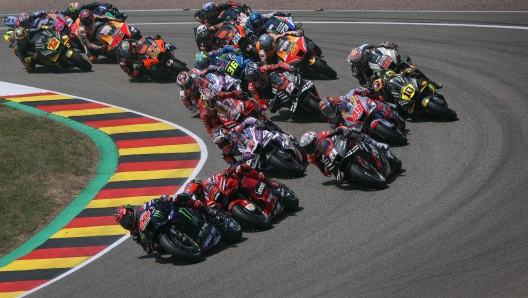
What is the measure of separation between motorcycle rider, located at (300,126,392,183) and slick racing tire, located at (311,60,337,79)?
728 centimetres

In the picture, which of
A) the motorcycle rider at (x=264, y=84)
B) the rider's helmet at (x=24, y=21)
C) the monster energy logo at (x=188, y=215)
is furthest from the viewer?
the rider's helmet at (x=24, y=21)

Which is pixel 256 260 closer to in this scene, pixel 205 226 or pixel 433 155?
pixel 205 226

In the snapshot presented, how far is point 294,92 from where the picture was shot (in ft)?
61.4

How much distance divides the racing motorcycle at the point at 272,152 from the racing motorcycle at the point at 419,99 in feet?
11.7

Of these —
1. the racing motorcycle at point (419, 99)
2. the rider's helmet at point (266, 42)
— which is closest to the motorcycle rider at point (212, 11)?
the rider's helmet at point (266, 42)

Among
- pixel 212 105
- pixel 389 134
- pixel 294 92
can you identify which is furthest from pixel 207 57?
pixel 389 134

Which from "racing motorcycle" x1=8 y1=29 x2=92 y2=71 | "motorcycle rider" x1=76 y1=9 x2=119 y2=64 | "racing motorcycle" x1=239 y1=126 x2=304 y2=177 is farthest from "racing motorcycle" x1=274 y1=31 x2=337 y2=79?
"racing motorcycle" x1=8 y1=29 x2=92 y2=71

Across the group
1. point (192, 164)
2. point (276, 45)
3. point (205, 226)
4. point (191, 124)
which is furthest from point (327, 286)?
point (276, 45)

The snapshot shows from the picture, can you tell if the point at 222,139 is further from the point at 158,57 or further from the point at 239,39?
the point at 158,57

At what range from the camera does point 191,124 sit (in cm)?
2030

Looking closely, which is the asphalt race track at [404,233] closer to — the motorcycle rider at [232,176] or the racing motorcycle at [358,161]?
the racing motorcycle at [358,161]

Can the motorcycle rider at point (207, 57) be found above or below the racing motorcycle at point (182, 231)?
below

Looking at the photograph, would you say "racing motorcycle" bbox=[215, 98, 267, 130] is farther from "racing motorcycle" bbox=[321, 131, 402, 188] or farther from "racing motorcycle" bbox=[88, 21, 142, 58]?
"racing motorcycle" bbox=[88, 21, 142, 58]

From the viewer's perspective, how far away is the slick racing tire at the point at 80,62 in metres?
25.4
